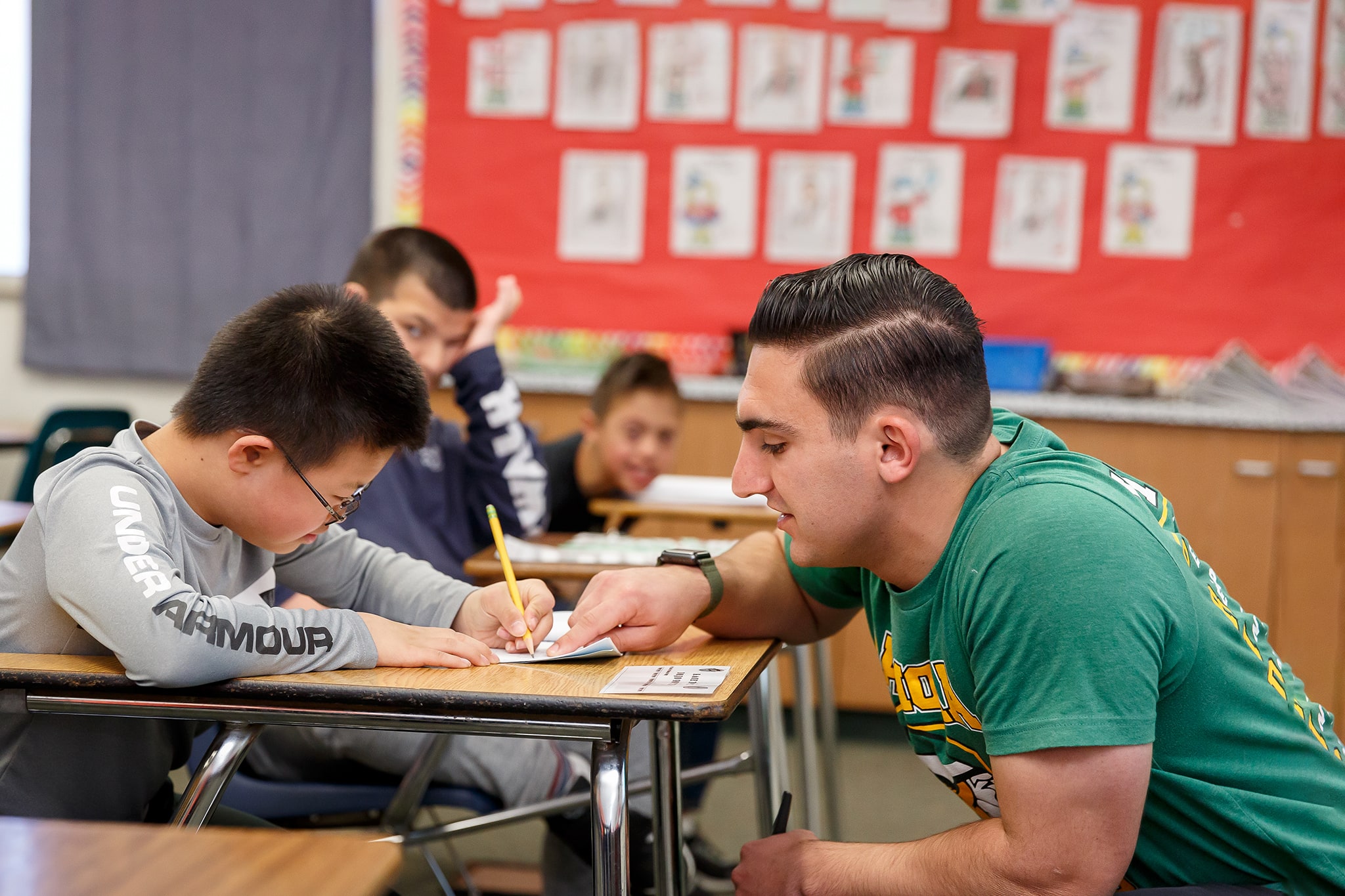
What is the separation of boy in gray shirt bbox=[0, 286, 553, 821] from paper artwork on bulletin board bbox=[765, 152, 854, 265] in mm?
2705

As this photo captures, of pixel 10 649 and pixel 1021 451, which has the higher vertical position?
pixel 1021 451

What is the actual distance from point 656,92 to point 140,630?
3.16 metres

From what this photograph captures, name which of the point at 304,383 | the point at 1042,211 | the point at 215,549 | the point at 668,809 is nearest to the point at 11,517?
the point at 215,549

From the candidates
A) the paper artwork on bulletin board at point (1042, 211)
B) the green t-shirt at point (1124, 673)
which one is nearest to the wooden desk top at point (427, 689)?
the green t-shirt at point (1124, 673)

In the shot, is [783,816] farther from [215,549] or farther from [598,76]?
[598,76]

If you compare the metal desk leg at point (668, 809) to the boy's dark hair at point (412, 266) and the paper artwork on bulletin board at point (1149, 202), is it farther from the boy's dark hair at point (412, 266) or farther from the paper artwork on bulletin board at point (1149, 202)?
the paper artwork on bulletin board at point (1149, 202)

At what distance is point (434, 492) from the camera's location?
219 cm

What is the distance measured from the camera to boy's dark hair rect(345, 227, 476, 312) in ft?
7.17

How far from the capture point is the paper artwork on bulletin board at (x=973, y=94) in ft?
12.3

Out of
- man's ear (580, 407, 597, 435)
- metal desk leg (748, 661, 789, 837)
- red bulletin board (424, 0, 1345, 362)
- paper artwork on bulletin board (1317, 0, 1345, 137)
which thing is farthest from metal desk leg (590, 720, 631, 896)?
paper artwork on bulletin board (1317, 0, 1345, 137)

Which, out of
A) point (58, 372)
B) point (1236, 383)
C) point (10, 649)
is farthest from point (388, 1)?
point (10, 649)

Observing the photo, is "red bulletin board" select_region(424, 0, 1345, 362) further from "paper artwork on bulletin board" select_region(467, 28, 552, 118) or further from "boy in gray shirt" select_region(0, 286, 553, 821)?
"boy in gray shirt" select_region(0, 286, 553, 821)

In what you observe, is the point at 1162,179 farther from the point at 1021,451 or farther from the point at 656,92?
the point at 1021,451

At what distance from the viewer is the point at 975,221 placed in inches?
149
